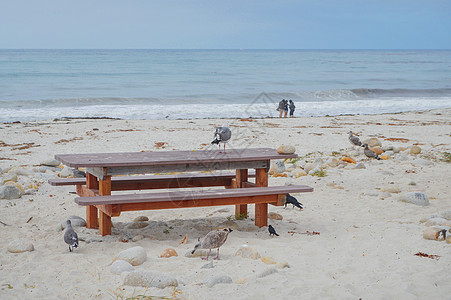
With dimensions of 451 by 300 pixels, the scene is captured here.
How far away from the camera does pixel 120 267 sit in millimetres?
4469

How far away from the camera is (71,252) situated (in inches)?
199

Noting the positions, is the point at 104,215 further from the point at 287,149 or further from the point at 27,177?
the point at 27,177

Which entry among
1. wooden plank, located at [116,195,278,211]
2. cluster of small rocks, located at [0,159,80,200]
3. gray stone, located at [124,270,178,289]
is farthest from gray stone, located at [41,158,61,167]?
gray stone, located at [124,270,178,289]

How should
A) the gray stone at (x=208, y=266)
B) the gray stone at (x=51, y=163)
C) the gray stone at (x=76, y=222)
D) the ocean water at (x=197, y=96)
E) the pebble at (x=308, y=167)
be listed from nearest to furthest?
1. the gray stone at (x=208, y=266)
2. the gray stone at (x=76, y=222)
3. the pebble at (x=308, y=167)
4. the gray stone at (x=51, y=163)
5. the ocean water at (x=197, y=96)

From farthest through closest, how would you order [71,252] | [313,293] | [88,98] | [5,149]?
[88,98] < [5,149] < [71,252] < [313,293]

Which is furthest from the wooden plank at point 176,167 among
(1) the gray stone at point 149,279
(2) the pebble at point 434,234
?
(2) the pebble at point 434,234

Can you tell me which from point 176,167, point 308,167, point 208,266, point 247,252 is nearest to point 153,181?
point 176,167

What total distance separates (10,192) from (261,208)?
383 cm

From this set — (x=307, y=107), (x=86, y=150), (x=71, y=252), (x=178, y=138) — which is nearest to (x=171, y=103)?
(x=307, y=107)

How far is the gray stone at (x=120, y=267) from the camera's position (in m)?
4.43

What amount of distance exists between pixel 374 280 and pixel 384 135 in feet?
37.1

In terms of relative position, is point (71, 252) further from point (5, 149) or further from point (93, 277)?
point (5, 149)

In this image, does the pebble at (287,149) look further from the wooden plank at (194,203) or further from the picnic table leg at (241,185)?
the picnic table leg at (241,185)

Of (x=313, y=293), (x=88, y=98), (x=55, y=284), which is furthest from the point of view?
(x=88, y=98)
